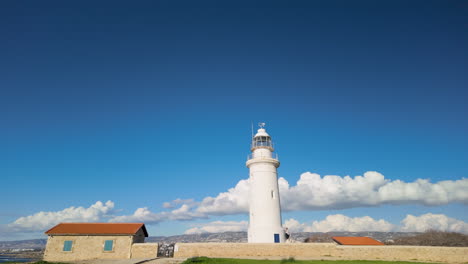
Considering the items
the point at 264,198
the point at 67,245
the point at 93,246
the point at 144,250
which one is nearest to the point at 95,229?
the point at 93,246

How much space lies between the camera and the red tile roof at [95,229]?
77.1ft

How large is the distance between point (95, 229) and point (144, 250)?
5.22 meters

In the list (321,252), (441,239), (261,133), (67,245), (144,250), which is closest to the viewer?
(321,252)

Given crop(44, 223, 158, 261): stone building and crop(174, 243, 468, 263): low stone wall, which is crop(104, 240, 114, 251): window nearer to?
crop(44, 223, 158, 261): stone building

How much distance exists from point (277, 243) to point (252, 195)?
17.2 ft

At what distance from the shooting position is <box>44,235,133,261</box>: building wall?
22.9 metres

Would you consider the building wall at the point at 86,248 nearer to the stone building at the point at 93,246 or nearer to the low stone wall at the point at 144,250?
the stone building at the point at 93,246

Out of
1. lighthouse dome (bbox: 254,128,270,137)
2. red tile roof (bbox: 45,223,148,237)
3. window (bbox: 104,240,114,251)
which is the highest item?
lighthouse dome (bbox: 254,128,270,137)

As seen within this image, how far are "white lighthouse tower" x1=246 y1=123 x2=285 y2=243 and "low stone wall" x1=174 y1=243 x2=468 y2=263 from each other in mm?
2015

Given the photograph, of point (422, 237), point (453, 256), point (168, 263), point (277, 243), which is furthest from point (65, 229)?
point (422, 237)

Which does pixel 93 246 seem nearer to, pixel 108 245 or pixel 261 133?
pixel 108 245

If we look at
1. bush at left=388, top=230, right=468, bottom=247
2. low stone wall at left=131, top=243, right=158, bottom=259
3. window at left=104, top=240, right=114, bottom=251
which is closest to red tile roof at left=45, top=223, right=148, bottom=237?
window at left=104, top=240, right=114, bottom=251

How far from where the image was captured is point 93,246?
2325 centimetres

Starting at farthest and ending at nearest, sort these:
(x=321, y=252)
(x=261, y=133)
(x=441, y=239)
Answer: (x=441, y=239), (x=261, y=133), (x=321, y=252)
